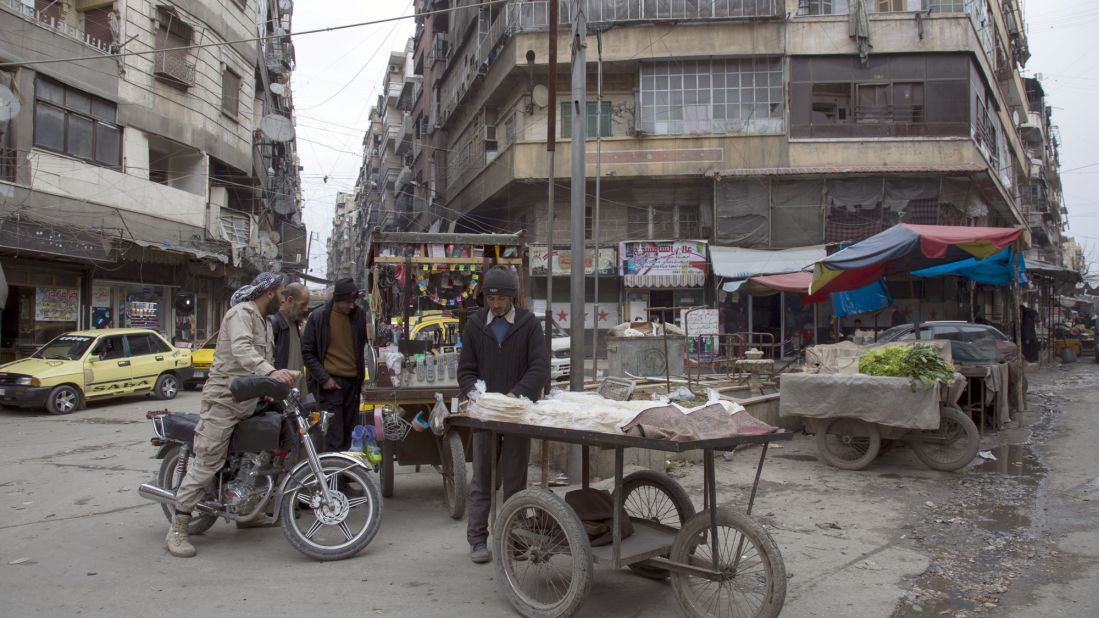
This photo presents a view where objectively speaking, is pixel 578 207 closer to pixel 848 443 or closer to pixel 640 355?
pixel 848 443

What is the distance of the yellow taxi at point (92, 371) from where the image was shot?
13.0m

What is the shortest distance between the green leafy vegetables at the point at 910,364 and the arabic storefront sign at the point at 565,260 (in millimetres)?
15767

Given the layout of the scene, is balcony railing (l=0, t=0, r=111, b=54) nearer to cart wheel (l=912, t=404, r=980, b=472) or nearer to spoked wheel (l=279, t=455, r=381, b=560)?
spoked wheel (l=279, t=455, r=381, b=560)

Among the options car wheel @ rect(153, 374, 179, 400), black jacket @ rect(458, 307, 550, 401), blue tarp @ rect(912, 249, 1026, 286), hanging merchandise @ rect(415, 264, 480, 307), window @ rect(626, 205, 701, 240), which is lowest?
car wheel @ rect(153, 374, 179, 400)

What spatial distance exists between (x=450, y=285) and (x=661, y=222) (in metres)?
17.0

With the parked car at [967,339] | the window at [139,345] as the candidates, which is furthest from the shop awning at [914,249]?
the window at [139,345]

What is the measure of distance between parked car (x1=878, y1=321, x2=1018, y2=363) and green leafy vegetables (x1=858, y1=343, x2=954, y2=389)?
6.79 feet

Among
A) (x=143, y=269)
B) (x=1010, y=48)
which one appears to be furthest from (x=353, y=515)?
(x=1010, y=48)

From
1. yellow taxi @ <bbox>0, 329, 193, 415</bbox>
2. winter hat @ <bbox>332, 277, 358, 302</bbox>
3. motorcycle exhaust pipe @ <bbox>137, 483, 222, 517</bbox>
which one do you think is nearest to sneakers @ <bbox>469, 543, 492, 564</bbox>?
motorcycle exhaust pipe @ <bbox>137, 483, 222, 517</bbox>

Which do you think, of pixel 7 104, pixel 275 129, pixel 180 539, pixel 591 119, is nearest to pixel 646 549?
pixel 180 539

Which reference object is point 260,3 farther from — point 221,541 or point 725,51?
point 221,541

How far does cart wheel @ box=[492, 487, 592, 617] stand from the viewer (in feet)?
11.9

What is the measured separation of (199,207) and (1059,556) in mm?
23150

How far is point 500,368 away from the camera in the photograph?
4.73 meters
